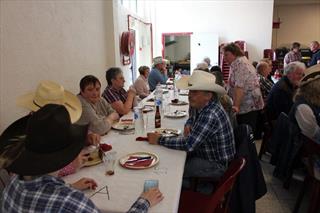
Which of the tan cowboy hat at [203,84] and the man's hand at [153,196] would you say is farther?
the tan cowboy hat at [203,84]

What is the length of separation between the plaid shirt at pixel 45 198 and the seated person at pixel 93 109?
1333mm

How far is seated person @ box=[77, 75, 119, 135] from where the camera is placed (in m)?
2.41

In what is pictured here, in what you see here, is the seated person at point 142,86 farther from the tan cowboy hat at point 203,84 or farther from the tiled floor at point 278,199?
the tan cowboy hat at point 203,84

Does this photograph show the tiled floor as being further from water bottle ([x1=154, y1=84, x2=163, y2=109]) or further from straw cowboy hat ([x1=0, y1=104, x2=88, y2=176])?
straw cowboy hat ([x1=0, y1=104, x2=88, y2=176])

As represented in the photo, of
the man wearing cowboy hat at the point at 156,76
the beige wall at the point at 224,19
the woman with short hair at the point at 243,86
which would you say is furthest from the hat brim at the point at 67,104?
the beige wall at the point at 224,19

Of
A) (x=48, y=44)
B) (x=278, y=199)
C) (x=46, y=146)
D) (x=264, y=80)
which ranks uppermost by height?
(x=48, y=44)

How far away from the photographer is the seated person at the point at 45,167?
97cm

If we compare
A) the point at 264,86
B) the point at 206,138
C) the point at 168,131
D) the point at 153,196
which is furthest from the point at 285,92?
the point at 153,196

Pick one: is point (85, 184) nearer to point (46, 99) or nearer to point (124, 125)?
point (46, 99)

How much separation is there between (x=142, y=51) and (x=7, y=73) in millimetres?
5650

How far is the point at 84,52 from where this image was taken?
3.80 metres

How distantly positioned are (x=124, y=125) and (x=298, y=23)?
11.1 meters

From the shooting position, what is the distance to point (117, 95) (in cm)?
348

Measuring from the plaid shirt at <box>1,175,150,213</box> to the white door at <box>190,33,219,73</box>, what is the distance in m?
7.52
